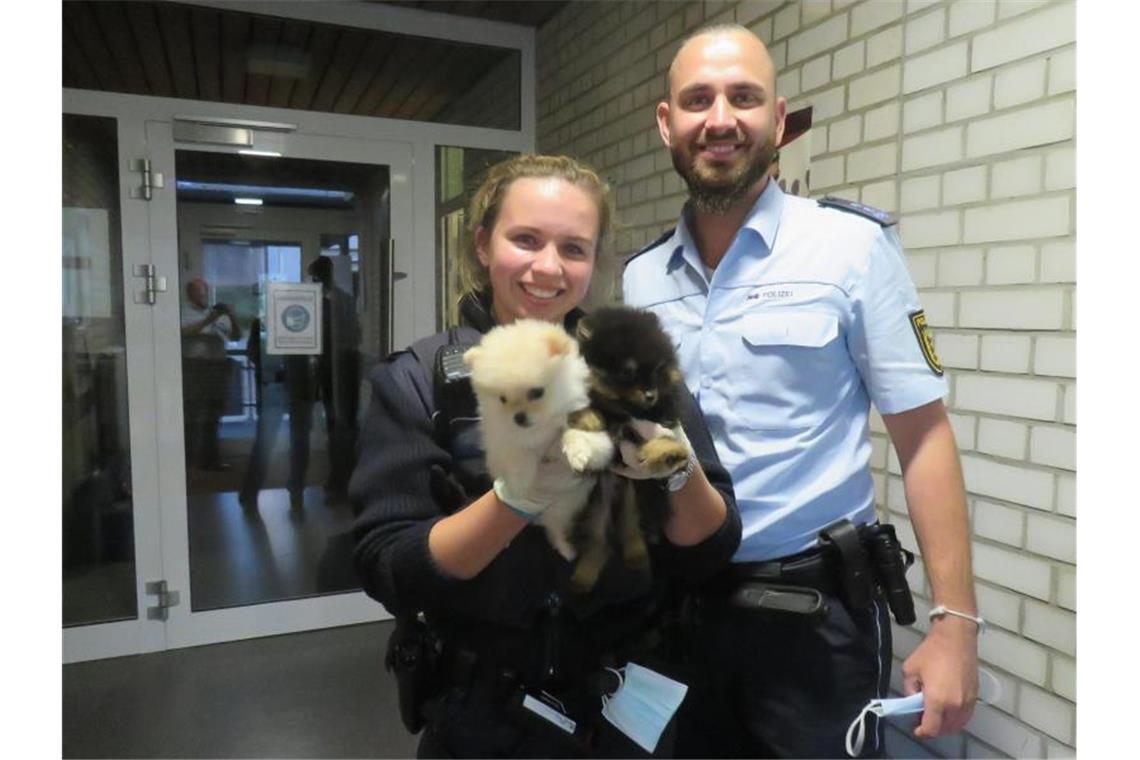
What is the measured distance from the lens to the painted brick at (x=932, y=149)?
190cm

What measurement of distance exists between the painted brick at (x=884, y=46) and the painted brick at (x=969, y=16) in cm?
17

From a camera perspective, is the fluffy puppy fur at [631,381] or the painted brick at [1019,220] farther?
the painted brick at [1019,220]

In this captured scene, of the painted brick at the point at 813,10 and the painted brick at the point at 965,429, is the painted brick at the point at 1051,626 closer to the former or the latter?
the painted brick at the point at 965,429

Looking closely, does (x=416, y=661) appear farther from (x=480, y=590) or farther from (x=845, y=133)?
(x=845, y=133)

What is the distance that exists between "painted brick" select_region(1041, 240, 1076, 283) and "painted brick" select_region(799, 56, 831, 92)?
94cm

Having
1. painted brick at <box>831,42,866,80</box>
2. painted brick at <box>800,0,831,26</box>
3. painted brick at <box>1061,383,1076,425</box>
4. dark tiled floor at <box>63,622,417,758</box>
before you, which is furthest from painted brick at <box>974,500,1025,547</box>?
dark tiled floor at <box>63,622,417,758</box>

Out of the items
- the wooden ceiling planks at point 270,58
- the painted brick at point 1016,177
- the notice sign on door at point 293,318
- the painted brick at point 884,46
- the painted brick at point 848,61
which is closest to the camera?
the painted brick at point 1016,177

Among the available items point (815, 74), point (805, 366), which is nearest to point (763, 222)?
point (805, 366)

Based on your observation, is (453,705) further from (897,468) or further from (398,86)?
(398,86)

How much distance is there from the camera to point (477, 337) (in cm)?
123

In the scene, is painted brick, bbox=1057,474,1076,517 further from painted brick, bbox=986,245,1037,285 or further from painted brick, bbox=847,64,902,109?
painted brick, bbox=847,64,902,109

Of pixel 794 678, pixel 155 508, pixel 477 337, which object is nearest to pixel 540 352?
pixel 477 337

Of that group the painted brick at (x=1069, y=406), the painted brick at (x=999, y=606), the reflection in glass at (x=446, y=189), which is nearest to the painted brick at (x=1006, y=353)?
the painted brick at (x=1069, y=406)
